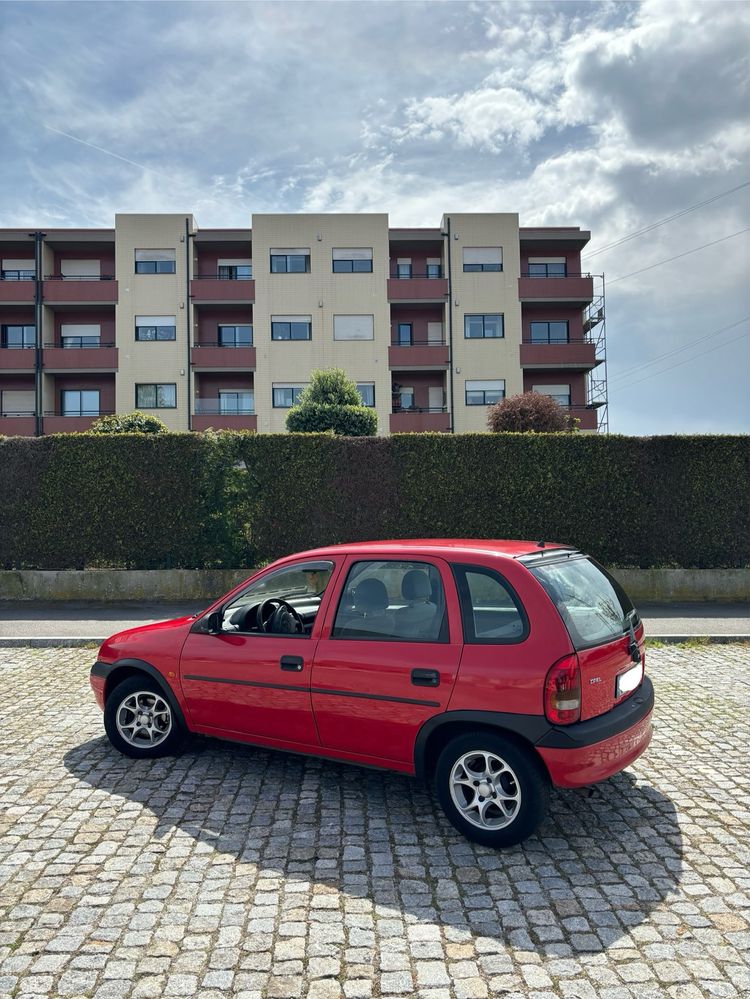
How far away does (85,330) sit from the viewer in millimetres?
37844

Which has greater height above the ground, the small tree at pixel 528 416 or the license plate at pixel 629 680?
the small tree at pixel 528 416

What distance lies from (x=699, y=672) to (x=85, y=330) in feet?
120

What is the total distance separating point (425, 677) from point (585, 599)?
1055mm

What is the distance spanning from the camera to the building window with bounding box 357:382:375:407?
3628cm

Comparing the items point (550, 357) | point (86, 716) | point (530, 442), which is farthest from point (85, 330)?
point (86, 716)

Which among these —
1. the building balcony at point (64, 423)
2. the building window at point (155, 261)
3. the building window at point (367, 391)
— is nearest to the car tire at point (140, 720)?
the building window at point (367, 391)

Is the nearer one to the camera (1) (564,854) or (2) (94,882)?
(2) (94,882)

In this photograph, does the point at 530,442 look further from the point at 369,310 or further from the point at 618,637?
the point at 369,310

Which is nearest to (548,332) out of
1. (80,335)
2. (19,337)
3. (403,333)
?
(403,333)

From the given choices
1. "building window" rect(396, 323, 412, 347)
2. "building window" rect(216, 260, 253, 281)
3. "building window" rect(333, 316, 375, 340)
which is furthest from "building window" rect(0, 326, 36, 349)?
"building window" rect(396, 323, 412, 347)

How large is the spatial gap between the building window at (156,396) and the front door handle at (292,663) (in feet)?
110

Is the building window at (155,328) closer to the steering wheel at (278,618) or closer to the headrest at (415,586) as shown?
the steering wheel at (278,618)

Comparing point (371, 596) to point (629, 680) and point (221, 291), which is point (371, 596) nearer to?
point (629, 680)

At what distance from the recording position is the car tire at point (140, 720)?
5266mm
